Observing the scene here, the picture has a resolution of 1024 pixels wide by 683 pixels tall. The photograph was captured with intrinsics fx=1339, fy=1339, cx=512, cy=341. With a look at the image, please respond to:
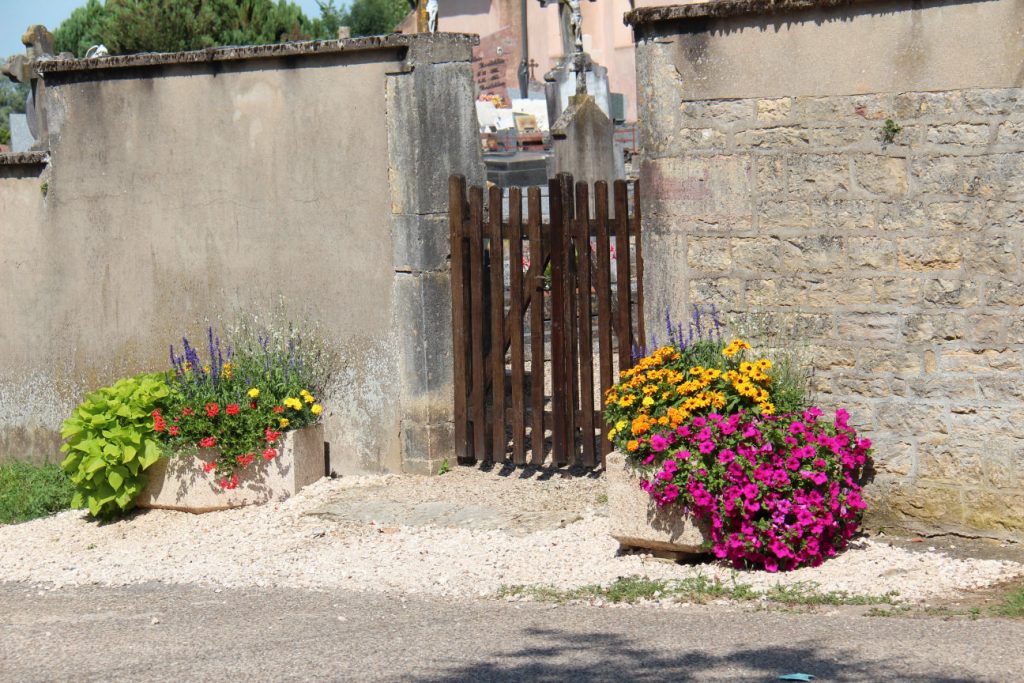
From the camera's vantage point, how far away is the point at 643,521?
6117 millimetres

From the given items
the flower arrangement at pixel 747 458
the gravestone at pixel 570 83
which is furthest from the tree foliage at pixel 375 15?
the flower arrangement at pixel 747 458

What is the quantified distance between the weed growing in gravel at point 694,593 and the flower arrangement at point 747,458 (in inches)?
8.3

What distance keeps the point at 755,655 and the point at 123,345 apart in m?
5.61

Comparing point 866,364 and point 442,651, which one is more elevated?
point 866,364

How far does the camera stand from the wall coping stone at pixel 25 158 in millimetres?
8992

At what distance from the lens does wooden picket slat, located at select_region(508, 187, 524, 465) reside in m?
7.73

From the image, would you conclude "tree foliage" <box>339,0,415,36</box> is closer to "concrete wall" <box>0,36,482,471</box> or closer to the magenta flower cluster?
"concrete wall" <box>0,36,482,471</box>

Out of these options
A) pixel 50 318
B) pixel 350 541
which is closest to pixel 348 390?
pixel 350 541

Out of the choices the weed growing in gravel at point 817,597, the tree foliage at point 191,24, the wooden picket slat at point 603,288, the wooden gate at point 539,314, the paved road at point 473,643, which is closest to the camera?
the paved road at point 473,643

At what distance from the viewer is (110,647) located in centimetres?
529

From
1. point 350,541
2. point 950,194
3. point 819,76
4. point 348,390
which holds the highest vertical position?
point 819,76

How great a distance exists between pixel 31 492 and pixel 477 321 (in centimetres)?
324

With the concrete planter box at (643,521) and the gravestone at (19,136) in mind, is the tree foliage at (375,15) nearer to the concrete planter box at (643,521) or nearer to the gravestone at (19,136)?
the gravestone at (19,136)

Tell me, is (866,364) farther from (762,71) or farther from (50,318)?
(50,318)
